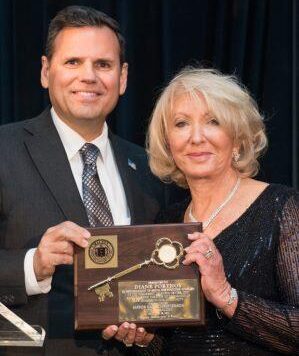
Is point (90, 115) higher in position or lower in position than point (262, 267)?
higher

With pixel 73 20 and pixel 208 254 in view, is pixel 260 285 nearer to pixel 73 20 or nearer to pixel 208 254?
pixel 208 254

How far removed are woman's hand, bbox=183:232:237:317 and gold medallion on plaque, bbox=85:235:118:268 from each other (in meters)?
0.19

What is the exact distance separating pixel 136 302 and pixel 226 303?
9.5 inches

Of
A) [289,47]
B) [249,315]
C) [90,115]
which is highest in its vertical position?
[289,47]

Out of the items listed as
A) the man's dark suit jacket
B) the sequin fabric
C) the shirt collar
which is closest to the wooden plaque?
the sequin fabric

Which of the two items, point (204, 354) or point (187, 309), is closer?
point (187, 309)

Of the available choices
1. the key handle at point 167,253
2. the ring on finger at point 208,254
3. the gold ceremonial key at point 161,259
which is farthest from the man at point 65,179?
the ring on finger at point 208,254

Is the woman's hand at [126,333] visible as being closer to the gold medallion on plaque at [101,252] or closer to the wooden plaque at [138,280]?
the wooden plaque at [138,280]

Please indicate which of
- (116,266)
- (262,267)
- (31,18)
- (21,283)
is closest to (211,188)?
(262,267)

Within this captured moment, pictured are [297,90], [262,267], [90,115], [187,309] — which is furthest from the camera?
[297,90]

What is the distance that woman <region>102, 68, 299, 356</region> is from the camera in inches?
81.2

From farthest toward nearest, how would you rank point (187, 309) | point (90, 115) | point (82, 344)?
point (90, 115) → point (82, 344) → point (187, 309)

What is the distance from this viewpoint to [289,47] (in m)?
3.05

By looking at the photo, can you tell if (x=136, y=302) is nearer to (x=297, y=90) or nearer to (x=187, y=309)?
(x=187, y=309)
